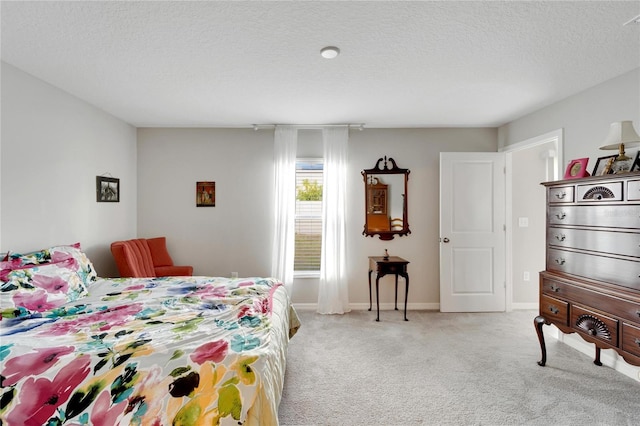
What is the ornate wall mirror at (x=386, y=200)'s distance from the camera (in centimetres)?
434

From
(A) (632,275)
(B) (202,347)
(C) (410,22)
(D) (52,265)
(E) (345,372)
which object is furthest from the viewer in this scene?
(E) (345,372)

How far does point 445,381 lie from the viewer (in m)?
2.46

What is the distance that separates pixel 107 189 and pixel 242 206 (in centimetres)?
158

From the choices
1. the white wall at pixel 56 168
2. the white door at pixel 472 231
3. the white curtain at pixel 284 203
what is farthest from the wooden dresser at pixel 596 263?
the white wall at pixel 56 168

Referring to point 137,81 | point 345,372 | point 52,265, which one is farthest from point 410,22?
point 52,265

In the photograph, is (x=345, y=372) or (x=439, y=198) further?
(x=439, y=198)

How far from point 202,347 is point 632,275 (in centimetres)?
269

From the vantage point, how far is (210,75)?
2.65 meters

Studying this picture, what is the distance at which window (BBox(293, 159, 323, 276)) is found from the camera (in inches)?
173

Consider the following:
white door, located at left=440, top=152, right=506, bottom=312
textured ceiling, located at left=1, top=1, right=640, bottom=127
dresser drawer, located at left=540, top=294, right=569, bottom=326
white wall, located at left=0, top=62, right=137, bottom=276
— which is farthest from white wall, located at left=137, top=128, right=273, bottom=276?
dresser drawer, located at left=540, top=294, right=569, bottom=326

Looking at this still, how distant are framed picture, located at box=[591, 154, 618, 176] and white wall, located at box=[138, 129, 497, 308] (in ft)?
6.10

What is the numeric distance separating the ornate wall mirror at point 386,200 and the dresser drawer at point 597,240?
71.8 inches

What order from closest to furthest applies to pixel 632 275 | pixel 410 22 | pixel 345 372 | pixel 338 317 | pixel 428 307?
pixel 410 22 → pixel 632 275 → pixel 345 372 → pixel 338 317 → pixel 428 307

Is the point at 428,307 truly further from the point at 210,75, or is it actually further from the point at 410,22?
the point at 210,75
